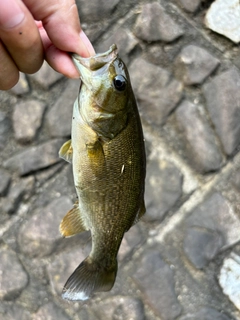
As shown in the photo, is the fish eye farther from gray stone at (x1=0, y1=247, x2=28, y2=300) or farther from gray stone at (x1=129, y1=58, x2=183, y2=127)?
gray stone at (x1=0, y1=247, x2=28, y2=300)

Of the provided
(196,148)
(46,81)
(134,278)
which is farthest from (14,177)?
(196,148)

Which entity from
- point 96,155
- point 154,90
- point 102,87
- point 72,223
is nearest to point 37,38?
point 102,87

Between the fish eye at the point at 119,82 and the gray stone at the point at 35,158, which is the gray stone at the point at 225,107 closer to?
the gray stone at the point at 35,158

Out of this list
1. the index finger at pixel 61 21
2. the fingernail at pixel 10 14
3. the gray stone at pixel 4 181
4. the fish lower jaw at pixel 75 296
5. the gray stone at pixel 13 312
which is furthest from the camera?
the gray stone at pixel 4 181

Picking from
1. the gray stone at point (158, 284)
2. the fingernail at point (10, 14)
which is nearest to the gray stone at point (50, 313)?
the gray stone at point (158, 284)

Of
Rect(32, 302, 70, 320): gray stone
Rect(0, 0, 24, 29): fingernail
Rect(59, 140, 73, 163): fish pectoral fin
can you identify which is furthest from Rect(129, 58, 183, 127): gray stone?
Rect(0, 0, 24, 29): fingernail

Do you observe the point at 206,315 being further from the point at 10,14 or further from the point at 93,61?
the point at 10,14
